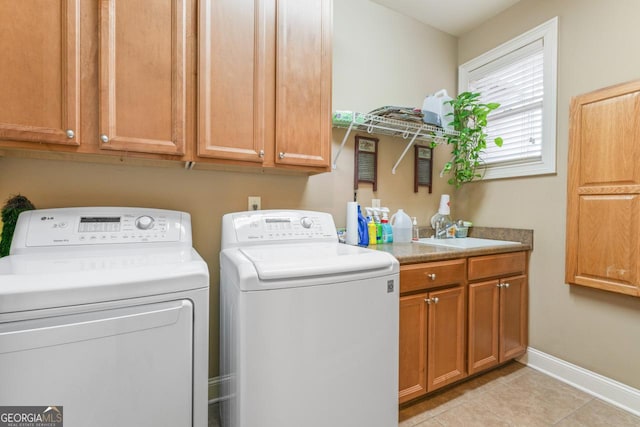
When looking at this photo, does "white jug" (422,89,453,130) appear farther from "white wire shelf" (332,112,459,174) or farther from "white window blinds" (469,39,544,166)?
"white window blinds" (469,39,544,166)

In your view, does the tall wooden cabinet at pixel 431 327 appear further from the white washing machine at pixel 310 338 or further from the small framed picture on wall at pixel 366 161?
the small framed picture on wall at pixel 366 161

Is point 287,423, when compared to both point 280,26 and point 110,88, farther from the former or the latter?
point 280,26

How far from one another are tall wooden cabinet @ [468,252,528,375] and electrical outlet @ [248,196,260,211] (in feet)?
4.35

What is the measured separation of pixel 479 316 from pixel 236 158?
5.65 feet

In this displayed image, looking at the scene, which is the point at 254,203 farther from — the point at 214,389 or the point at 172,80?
the point at 214,389

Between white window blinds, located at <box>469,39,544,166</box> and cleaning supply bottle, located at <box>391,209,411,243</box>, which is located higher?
white window blinds, located at <box>469,39,544,166</box>

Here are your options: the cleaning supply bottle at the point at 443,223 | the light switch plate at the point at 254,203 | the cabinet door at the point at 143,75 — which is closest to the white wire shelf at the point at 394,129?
the cleaning supply bottle at the point at 443,223

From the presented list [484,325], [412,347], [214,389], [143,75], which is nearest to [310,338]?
[412,347]

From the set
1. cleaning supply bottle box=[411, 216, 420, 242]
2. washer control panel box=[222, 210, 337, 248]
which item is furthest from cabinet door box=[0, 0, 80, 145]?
cleaning supply bottle box=[411, 216, 420, 242]

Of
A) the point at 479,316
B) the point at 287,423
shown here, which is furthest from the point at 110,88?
the point at 479,316

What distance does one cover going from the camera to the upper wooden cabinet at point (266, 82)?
4.63 ft

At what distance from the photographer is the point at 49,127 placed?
3.76ft

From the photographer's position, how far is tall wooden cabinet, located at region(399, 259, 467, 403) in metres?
1.62

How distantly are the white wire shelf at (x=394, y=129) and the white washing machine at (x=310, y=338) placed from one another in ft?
3.14
